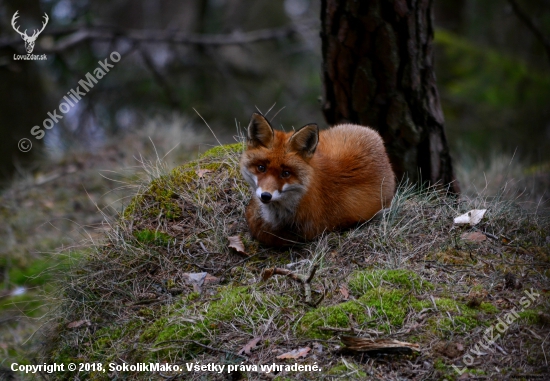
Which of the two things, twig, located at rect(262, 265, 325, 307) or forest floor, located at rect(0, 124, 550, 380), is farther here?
twig, located at rect(262, 265, 325, 307)

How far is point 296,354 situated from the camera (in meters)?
3.51

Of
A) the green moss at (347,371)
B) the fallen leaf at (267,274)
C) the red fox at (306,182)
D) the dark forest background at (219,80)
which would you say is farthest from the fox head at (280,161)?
the dark forest background at (219,80)

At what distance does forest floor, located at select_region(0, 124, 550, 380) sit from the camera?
134 inches

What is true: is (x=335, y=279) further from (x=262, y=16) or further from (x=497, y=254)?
(x=262, y=16)

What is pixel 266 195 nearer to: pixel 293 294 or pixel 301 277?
pixel 301 277

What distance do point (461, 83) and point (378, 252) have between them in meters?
9.84

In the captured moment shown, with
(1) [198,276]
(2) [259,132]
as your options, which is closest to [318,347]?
(1) [198,276]

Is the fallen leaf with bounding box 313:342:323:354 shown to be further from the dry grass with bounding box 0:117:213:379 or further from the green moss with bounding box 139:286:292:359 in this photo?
the dry grass with bounding box 0:117:213:379

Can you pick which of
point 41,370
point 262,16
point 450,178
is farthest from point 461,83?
point 41,370

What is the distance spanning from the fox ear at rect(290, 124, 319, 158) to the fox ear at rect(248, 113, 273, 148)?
21 cm

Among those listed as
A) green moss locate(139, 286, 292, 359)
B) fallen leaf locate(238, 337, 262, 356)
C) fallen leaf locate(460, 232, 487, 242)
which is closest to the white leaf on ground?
green moss locate(139, 286, 292, 359)

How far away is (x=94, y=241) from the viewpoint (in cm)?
491

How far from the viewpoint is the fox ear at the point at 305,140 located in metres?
4.44

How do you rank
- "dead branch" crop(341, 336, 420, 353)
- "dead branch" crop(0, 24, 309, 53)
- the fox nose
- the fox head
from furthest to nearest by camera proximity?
1. "dead branch" crop(0, 24, 309, 53)
2. the fox head
3. the fox nose
4. "dead branch" crop(341, 336, 420, 353)
